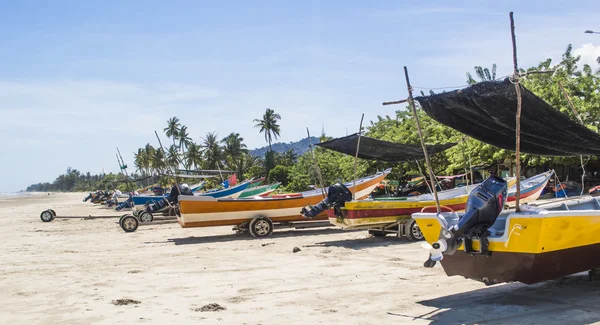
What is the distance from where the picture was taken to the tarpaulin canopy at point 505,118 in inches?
274

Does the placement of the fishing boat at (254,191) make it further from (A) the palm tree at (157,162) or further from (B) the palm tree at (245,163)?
(A) the palm tree at (157,162)

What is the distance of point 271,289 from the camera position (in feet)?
27.9

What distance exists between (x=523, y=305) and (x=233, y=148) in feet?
227

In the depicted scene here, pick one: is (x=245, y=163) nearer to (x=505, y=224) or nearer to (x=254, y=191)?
(x=254, y=191)

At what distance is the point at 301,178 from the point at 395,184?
1169 cm

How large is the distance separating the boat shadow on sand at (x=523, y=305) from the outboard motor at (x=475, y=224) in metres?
0.74

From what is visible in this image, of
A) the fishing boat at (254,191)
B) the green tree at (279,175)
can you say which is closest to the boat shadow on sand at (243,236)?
the fishing boat at (254,191)

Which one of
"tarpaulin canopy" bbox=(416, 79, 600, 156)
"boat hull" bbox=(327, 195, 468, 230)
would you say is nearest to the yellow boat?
"tarpaulin canopy" bbox=(416, 79, 600, 156)

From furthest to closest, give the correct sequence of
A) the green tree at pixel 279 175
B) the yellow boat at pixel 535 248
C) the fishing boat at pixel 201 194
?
the green tree at pixel 279 175, the fishing boat at pixel 201 194, the yellow boat at pixel 535 248

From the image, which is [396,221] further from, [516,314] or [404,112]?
[404,112]

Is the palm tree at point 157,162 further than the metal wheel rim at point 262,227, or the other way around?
the palm tree at point 157,162

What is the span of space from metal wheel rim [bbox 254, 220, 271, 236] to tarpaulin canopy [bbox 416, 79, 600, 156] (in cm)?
957

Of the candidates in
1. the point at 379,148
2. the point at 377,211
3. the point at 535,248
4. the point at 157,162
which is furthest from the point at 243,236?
the point at 157,162

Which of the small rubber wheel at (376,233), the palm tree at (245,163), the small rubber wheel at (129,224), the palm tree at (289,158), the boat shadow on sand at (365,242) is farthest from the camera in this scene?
the palm tree at (289,158)
